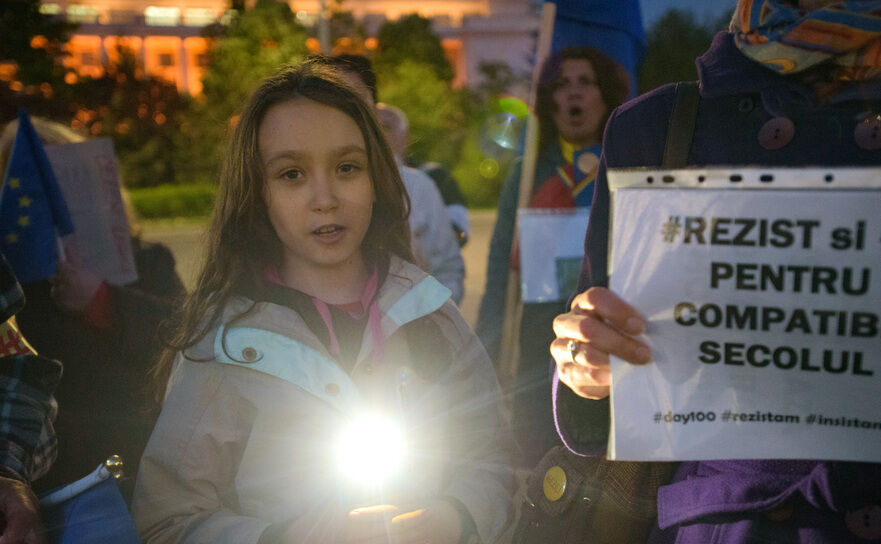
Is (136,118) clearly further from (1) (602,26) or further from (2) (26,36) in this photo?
(1) (602,26)

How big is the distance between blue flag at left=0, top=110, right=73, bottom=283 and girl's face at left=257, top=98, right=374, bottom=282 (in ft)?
3.37

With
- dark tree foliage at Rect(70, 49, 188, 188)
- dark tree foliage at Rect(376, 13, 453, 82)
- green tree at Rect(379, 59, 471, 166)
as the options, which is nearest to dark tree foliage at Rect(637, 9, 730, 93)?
green tree at Rect(379, 59, 471, 166)

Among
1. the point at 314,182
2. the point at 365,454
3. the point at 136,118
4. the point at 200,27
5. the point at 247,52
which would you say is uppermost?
the point at 200,27

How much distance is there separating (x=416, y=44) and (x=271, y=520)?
2862 cm

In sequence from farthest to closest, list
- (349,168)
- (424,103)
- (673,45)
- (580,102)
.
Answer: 1. (424,103)
2. (673,45)
3. (580,102)
4. (349,168)

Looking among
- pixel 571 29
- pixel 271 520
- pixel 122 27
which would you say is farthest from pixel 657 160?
pixel 122 27

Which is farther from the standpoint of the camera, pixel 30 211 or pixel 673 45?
pixel 673 45

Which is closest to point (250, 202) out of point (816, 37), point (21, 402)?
point (21, 402)

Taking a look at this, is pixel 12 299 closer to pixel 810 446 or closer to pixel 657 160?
pixel 657 160

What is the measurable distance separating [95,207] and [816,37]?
2.57 metres

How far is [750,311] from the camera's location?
110 cm

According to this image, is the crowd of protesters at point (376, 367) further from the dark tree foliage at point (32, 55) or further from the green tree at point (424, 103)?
the green tree at point (424, 103)

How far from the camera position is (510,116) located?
4.73 metres

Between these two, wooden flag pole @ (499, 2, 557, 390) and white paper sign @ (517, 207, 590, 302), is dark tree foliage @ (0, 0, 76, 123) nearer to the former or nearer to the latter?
wooden flag pole @ (499, 2, 557, 390)
